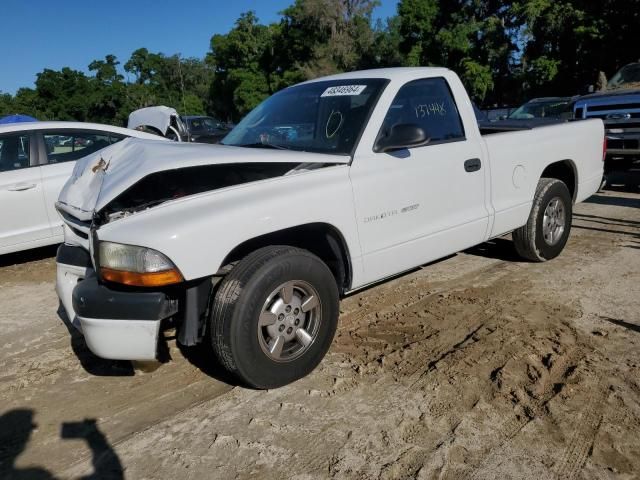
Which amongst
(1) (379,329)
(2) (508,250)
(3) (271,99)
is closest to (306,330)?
(1) (379,329)

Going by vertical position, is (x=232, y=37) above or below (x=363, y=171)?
above

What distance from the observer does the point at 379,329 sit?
4.11 m

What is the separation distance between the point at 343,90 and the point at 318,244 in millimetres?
1205

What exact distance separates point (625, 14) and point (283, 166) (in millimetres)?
28618

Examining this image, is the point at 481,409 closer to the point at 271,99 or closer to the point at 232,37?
the point at 271,99

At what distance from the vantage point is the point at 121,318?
2840mm

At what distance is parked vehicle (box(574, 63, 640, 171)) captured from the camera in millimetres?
9109

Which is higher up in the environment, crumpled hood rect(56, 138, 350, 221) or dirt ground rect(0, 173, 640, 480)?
crumpled hood rect(56, 138, 350, 221)

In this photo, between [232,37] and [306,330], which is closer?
[306,330]

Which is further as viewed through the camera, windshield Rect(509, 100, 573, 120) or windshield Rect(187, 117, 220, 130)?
windshield Rect(187, 117, 220, 130)

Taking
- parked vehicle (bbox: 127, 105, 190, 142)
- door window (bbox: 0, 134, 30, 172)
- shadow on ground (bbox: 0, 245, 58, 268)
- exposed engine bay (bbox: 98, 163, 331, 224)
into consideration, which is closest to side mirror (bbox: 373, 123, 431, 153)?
exposed engine bay (bbox: 98, 163, 331, 224)

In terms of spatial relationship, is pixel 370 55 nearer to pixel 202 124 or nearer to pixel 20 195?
pixel 202 124

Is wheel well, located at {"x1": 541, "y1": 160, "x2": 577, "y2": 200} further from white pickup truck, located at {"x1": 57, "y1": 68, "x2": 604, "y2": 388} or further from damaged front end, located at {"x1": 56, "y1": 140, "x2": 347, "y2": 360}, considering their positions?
damaged front end, located at {"x1": 56, "y1": 140, "x2": 347, "y2": 360}

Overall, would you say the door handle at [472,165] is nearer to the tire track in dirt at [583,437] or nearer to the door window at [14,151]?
the tire track in dirt at [583,437]
